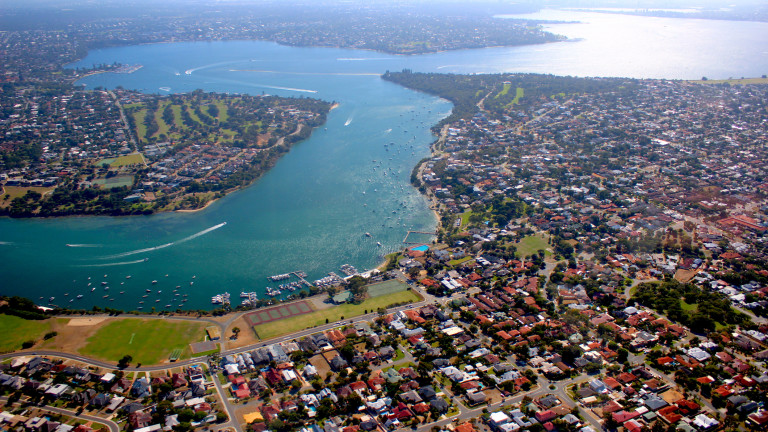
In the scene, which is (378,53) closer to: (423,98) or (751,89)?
(423,98)

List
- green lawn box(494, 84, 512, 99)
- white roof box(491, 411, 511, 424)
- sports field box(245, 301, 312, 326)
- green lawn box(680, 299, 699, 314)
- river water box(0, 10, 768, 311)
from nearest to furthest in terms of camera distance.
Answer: white roof box(491, 411, 511, 424) → green lawn box(680, 299, 699, 314) → sports field box(245, 301, 312, 326) → river water box(0, 10, 768, 311) → green lawn box(494, 84, 512, 99)

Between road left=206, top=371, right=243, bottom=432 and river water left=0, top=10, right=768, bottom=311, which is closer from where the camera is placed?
road left=206, top=371, right=243, bottom=432

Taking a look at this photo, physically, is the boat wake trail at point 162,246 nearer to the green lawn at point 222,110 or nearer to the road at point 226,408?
the road at point 226,408

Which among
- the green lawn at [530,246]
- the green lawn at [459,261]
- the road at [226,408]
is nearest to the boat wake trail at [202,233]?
the road at [226,408]

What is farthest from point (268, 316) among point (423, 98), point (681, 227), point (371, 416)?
point (423, 98)

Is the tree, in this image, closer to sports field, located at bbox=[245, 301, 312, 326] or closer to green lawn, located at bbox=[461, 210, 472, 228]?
sports field, located at bbox=[245, 301, 312, 326]

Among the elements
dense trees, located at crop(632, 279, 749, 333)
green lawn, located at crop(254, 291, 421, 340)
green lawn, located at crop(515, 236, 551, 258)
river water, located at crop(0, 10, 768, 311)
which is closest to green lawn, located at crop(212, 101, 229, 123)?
river water, located at crop(0, 10, 768, 311)

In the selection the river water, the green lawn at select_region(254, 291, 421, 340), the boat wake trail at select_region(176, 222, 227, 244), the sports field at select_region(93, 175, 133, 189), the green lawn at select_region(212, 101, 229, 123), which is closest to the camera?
the green lawn at select_region(254, 291, 421, 340)
